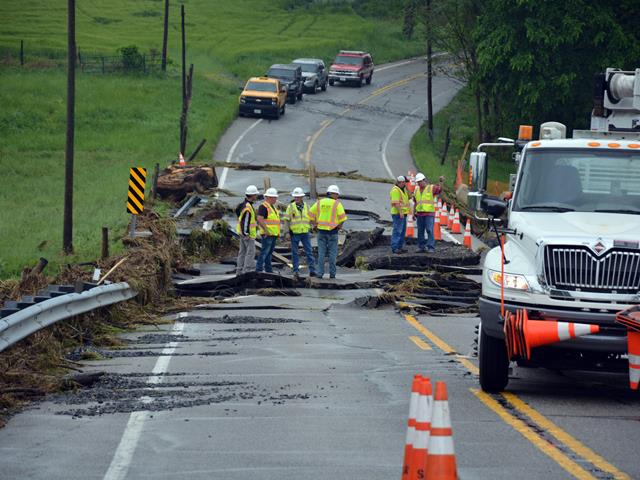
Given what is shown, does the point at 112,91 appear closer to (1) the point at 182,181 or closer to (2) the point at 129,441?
(1) the point at 182,181

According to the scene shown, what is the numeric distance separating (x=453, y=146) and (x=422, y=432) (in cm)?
5562

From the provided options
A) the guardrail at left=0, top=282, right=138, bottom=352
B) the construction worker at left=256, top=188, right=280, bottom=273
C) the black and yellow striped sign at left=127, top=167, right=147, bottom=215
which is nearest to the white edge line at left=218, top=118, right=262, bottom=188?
the black and yellow striped sign at left=127, top=167, right=147, bottom=215

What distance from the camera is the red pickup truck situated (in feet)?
258

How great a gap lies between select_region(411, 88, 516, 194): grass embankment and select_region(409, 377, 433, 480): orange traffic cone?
30009 millimetres

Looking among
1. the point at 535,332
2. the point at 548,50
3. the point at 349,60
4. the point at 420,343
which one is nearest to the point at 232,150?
the point at 548,50

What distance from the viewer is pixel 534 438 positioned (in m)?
9.67

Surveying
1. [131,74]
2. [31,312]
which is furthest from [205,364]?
[131,74]

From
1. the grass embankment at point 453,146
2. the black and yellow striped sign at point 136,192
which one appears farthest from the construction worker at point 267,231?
the grass embankment at point 453,146

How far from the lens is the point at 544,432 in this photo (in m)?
9.92

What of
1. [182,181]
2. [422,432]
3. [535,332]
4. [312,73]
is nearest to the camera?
[422,432]

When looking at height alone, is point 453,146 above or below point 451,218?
below

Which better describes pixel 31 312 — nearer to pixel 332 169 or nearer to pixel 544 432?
pixel 544 432

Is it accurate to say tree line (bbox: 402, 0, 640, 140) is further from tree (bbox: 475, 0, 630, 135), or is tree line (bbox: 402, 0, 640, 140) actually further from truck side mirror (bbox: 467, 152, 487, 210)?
truck side mirror (bbox: 467, 152, 487, 210)

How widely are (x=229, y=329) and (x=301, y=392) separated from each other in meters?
5.43
